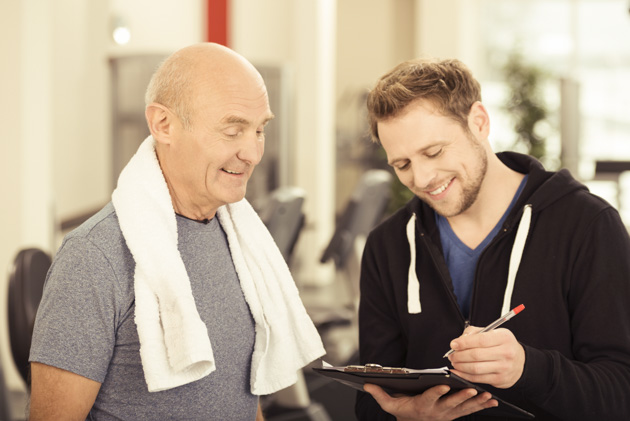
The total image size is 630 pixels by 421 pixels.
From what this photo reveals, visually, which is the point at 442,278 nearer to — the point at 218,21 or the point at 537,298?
the point at 537,298

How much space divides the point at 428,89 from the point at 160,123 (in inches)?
21.6

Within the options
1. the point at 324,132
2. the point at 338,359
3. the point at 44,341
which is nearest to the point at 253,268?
the point at 44,341

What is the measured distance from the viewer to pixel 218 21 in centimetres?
621

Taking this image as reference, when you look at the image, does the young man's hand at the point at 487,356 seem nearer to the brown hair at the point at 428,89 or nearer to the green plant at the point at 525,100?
the brown hair at the point at 428,89

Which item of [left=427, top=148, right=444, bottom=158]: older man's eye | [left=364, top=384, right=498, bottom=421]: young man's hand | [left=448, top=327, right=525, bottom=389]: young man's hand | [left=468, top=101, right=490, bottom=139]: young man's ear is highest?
[left=468, top=101, right=490, bottom=139]: young man's ear

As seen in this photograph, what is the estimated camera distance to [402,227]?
1.84 metres

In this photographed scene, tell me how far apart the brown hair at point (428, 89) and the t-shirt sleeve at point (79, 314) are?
2.16 ft

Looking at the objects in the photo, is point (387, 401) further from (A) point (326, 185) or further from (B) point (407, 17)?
(B) point (407, 17)

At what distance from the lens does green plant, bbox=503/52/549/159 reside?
710 centimetres

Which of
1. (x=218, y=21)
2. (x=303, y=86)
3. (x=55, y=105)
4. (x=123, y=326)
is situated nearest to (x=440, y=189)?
(x=123, y=326)

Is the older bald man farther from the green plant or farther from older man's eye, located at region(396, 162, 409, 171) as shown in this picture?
the green plant

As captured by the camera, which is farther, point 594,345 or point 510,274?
point 510,274

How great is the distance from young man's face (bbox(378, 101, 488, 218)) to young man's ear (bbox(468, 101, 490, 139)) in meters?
0.02

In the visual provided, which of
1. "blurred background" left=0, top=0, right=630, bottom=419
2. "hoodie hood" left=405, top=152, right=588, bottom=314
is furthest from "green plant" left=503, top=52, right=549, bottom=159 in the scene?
"hoodie hood" left=405, top=152, right=588, bottom=314
